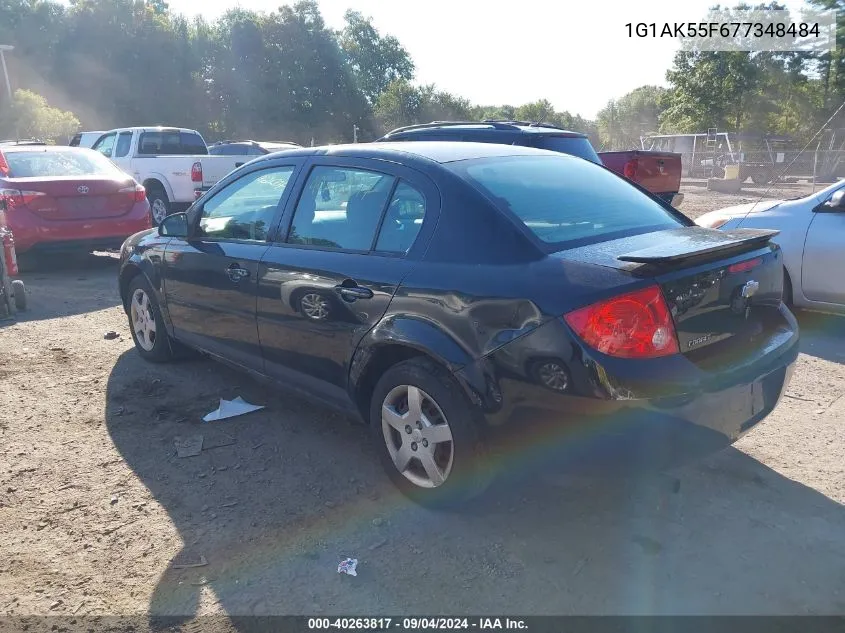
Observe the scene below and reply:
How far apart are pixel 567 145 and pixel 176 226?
196 inches

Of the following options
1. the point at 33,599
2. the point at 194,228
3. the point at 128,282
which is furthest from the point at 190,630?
the point at 128,282

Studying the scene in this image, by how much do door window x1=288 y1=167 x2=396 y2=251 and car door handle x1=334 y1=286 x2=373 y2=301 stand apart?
220mm

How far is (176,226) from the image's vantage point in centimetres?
490

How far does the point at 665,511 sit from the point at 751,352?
0.86m

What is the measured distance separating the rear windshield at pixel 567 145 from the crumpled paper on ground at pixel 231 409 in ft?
15.6

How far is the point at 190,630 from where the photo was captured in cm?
264

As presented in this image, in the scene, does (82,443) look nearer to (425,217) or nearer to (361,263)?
(361,263)

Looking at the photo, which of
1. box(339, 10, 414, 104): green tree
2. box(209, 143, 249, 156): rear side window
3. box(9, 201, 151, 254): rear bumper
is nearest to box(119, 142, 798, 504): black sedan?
box(9, 201, 151, 254): rear bumper

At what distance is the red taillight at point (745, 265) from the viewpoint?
3.07 m

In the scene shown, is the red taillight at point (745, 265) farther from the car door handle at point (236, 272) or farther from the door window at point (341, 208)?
the car door handle at point (236, 272)

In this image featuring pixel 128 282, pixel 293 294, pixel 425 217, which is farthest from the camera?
pixel 128 282

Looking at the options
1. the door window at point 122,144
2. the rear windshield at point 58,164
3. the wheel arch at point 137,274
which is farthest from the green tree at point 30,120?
the wheel arch at point 137,274

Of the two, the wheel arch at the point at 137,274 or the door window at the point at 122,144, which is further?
the door window at the point at 122,144

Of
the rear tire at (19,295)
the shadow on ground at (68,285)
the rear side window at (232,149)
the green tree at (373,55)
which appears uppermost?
the green tree at (373,55)
